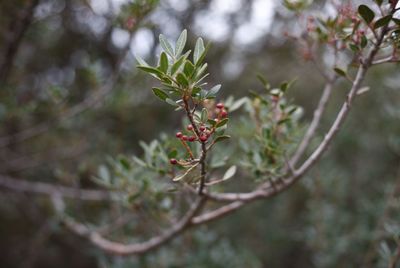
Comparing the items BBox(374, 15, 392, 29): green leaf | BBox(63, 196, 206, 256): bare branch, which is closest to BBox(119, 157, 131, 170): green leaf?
BBox(63, 196, 206, 256): bare branch

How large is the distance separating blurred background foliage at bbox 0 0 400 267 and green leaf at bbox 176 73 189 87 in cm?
85

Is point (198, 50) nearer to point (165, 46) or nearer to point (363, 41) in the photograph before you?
point (165, 46)

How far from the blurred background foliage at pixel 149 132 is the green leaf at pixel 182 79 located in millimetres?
849

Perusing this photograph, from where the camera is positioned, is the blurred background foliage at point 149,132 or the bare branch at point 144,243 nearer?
the bare branch at point 144,243

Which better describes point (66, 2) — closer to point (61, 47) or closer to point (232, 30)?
→ point (61, 47)

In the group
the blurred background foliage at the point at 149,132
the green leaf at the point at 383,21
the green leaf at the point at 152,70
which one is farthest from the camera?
the blurred background foliage at the point at 149,132

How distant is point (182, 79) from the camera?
774mm

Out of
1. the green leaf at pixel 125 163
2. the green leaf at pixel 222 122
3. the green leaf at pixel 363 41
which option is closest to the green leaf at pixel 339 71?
the green leaf at pixel 363 41

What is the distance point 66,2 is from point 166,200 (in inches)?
78.7

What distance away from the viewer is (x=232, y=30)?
3904 millimetres

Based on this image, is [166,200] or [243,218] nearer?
[166,200]

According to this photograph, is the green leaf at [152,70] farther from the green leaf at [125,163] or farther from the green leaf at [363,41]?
the green leaf at [125,163]

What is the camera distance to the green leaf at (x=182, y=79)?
0.77m

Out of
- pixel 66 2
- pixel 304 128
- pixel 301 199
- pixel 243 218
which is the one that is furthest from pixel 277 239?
pixel 66 2
